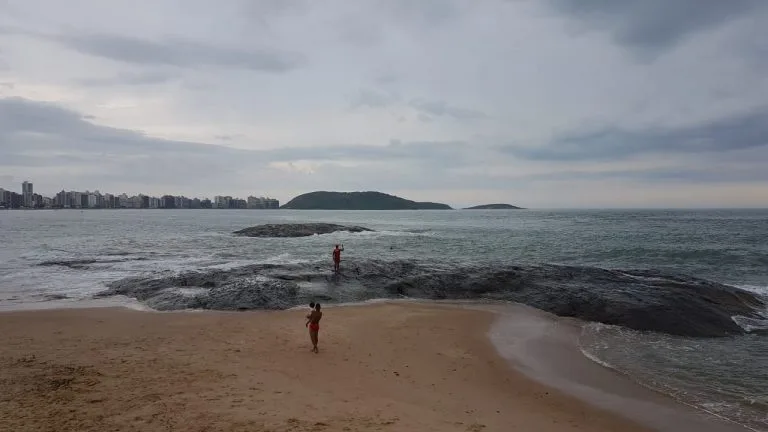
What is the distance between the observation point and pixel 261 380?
10328 mm

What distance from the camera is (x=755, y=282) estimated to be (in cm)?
2873

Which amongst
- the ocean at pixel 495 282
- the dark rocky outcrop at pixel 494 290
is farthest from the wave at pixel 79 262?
the dark rocky outcrop at pixel 494 290

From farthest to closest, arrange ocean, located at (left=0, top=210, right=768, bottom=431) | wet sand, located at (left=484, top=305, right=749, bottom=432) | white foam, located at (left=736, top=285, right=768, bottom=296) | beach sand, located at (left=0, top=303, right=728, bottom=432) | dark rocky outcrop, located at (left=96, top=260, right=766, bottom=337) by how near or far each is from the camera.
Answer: white foam, located at (left=736, top=285, right=768, bottom=296), dark rocky outcrop, located at (left=96, top=260, right=766, bottom=337), ocean, located at (left=0, top=210, right=768, bottom=431), wet sand, located at (left=484, top=305, right=749, bottom=432), beach sand, located at (left=0, top=303, right=728, bottom=432)

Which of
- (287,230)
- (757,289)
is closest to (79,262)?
(287,230)

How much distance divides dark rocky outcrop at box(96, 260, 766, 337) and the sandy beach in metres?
4.80

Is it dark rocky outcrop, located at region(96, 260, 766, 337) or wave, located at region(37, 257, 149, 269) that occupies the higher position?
dark rocky outcrop, located at region(96, 260, 766, 337)

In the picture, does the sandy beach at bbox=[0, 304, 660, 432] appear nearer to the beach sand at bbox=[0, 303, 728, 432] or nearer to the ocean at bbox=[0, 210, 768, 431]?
the beach sand at bbox=[0, 303, 728, 432]

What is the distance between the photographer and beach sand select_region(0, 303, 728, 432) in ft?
27.0

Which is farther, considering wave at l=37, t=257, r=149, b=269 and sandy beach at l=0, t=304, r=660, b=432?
wave at l=37, t=257, r=149, b=269

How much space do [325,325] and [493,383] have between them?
6950 mm

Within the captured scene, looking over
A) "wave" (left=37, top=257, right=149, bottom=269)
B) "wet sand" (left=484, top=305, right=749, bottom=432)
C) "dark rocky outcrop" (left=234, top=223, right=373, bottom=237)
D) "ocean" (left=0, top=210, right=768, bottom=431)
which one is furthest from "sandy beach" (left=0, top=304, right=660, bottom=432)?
"dark rocky outcrop" (left=234, top=223, right=373, bottom=237)

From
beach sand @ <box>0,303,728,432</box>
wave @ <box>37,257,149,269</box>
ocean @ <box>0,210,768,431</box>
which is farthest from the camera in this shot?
wave @ <box>37,257,149,269</box>

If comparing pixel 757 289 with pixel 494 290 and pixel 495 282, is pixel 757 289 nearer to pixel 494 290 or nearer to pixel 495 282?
pixel 495 282

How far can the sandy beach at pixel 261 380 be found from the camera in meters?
8.24
